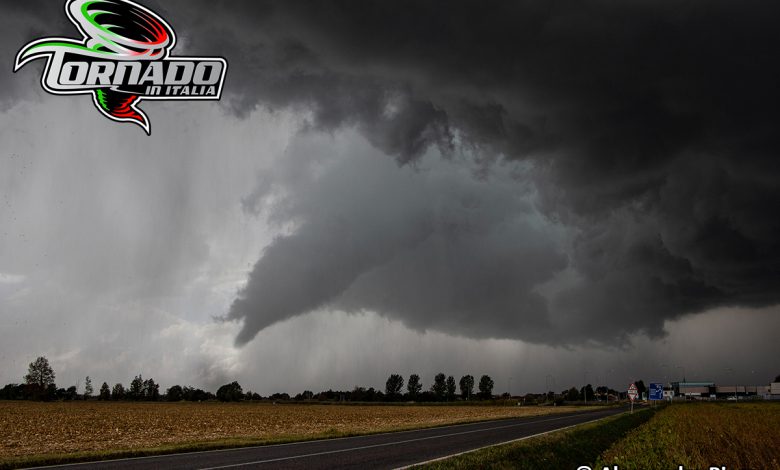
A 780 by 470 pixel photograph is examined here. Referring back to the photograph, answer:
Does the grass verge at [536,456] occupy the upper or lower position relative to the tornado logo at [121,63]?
lower

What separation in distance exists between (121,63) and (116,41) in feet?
3.58

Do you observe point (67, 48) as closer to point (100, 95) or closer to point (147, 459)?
point (100, 95)

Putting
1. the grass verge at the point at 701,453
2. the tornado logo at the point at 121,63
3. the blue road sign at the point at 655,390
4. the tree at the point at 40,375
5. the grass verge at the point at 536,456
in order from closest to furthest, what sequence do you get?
the grass verge at the point at 701,453 < the grass verge at the point at 536,456 < the tornado logo at the point at 121,63 < the blue road sign at the point at 655,390 < the tree at the point at 40,375

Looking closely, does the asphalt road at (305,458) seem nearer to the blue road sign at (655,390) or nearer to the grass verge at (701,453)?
the grass verge at (701,453)

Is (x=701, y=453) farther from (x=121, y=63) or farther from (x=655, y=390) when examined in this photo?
(x=655, y=390)

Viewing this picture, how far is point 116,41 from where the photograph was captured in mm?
22125

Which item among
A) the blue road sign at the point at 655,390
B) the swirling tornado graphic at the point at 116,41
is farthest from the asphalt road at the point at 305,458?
the blue road sign at the point at 655,390

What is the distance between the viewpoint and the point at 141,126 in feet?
69.9

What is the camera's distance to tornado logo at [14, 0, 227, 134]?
69.1 ft

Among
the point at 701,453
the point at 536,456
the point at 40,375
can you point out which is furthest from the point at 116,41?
the point at 40,375

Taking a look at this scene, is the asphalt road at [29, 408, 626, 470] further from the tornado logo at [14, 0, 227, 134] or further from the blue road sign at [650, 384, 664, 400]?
the blue road sign at [650, 384, 664, 400]

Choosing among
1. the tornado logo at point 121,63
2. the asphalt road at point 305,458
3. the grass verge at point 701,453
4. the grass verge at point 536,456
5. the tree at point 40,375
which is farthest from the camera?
the tree at point 40,375

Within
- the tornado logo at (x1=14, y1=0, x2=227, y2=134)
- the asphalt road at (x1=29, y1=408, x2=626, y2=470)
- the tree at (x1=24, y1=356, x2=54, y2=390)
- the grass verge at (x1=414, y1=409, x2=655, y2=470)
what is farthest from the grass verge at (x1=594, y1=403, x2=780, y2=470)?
the tree at (x1=24, y1=356, x2=54, y2=390)

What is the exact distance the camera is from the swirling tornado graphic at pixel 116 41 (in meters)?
21.2
